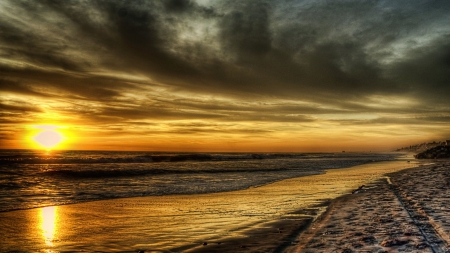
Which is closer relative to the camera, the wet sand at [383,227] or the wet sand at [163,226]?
the wet sand at [383,227]

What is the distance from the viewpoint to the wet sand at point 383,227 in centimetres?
628

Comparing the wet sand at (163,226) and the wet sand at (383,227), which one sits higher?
the wet sand at (383,227)

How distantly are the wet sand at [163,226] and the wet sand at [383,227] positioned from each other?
1.79 feet

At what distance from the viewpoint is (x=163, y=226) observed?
9039 mm

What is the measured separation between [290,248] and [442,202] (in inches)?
270

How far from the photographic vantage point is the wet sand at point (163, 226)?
282 inches

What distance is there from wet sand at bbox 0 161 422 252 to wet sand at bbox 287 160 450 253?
21.5 inches

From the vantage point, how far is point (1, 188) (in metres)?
18.1

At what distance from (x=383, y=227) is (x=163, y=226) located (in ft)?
18.7

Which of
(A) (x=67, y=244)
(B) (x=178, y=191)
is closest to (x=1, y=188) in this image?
(B) (x=178, y=191)

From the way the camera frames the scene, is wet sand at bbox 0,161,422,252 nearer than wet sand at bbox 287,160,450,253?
No

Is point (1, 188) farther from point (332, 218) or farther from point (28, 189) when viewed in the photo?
point (332, 218)

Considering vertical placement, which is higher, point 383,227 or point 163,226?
point 383,227

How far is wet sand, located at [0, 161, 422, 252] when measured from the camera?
716 cm
